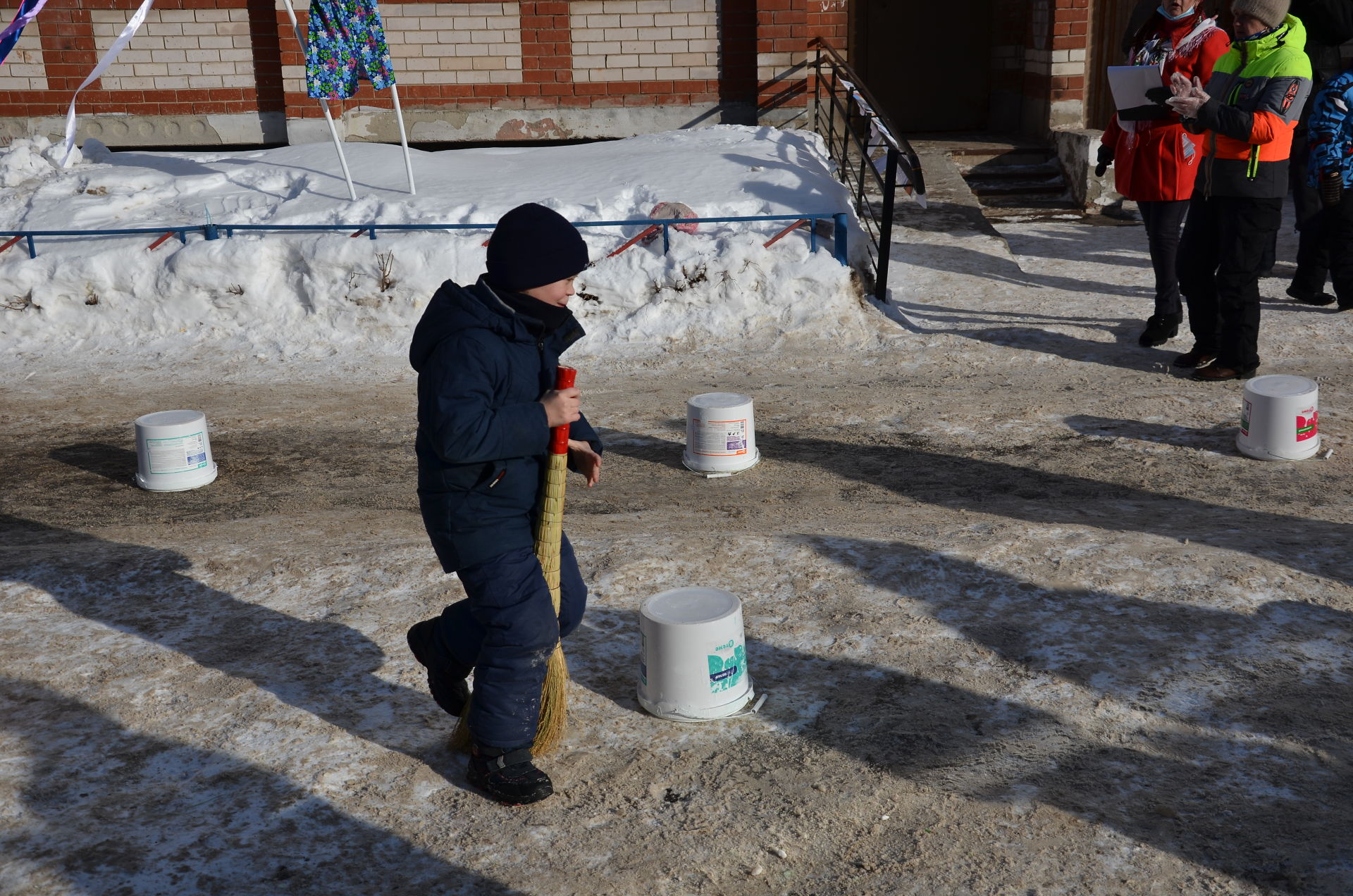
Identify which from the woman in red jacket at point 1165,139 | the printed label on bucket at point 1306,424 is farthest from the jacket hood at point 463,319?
the woman in red jacket at point 1165,139

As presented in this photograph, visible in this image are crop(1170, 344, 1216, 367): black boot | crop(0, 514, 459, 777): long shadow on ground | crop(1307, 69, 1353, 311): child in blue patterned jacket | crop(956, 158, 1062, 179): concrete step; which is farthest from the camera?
crop(956, 158, 1062, 179): concrete step

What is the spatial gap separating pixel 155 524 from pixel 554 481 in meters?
3.34

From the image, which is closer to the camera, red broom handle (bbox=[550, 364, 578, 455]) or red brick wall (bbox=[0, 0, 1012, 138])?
red broom handle (bbox=[550, 364, 578, 455])

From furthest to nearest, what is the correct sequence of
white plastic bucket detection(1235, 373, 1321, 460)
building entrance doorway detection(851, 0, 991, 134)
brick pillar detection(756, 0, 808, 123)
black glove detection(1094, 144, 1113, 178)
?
building entrance doorway detection(851, 0, 991, 134)
brick pillar detection(756, 0, 808, 123)
black glove detection(1094, 144, 1113, 178)
white plastic bucket detection(1235, 373, 1321, 460)

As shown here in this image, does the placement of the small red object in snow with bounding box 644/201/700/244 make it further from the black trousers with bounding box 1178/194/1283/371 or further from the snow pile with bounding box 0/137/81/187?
the snow pile with bounding box 0/137/81/187

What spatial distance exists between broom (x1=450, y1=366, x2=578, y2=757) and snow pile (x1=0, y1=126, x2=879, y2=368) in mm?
5236

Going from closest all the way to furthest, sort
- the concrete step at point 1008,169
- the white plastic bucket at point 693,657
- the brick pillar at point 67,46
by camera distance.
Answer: the white plastic bucket at point 693,657 < the concrete step at point 1008,169 < the brick pillar at point 67,46

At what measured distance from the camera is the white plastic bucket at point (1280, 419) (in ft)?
19.0

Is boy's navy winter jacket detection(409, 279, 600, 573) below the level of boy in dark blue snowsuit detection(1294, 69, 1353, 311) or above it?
below

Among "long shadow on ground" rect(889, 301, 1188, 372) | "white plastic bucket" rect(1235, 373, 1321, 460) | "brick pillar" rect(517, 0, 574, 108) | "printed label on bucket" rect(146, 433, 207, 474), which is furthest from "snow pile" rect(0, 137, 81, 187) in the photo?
"white plastic bucket" rect(1235, 373, 1321, 460)

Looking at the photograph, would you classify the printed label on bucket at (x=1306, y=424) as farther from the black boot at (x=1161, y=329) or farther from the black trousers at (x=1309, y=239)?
the black trousers at (x=1309, y=239)

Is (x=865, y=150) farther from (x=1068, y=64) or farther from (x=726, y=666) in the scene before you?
(x=726, y=666)

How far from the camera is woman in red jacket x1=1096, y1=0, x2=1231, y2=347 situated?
7.37 meters

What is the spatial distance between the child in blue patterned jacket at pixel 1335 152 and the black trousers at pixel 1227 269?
4.58 feet
